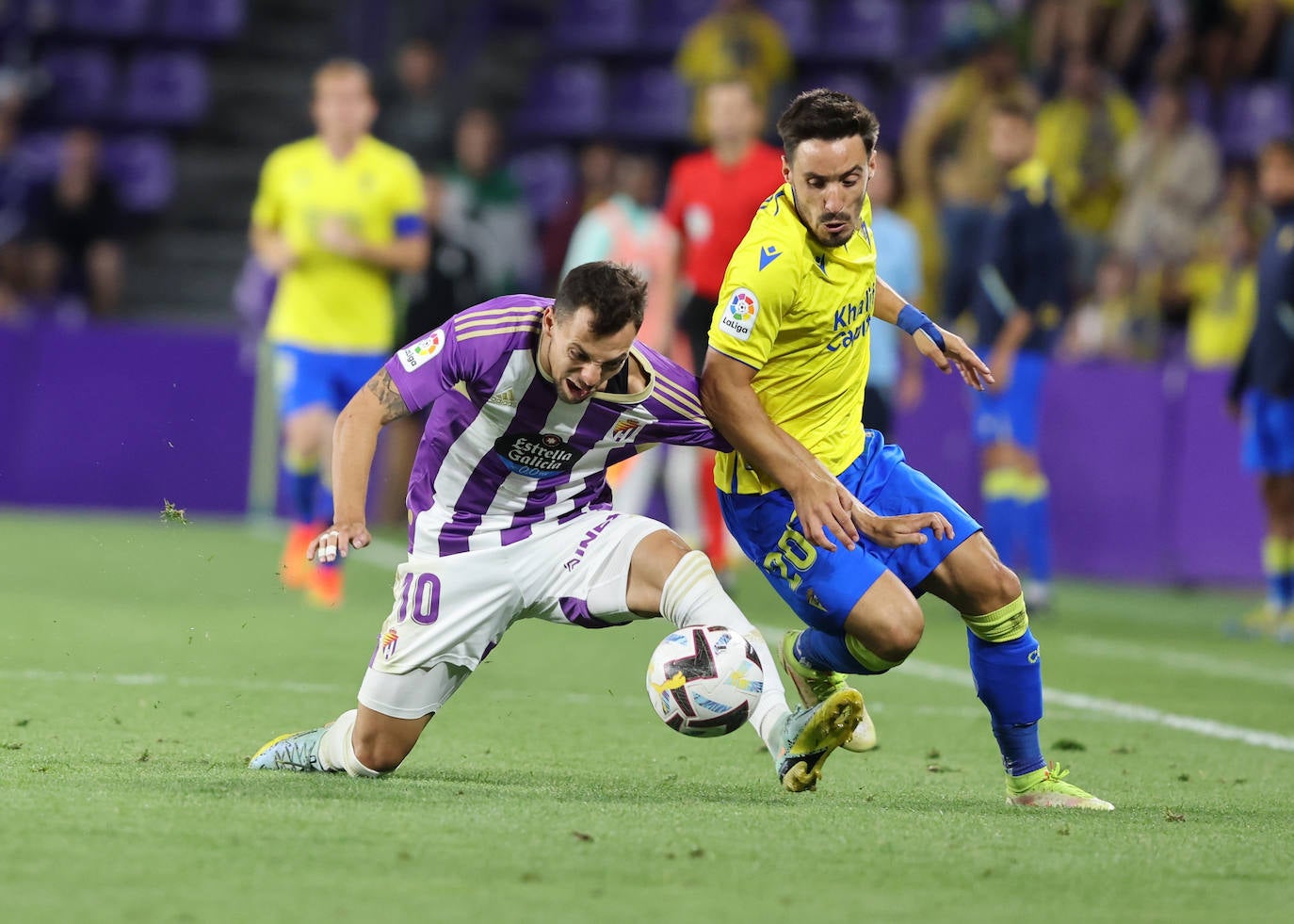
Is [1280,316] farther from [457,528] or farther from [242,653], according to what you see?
[457,528]

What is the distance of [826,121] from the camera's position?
4.91 m

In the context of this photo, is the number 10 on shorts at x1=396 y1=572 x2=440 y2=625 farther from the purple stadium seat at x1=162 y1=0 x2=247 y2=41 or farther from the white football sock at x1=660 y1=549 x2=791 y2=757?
the purple stadium seat at x1=162 y1=0 x2=247 y2=41

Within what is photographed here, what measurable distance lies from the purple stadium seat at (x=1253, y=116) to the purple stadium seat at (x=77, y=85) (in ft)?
29.1

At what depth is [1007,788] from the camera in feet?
16.8

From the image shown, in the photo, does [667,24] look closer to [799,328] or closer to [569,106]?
[569,106]

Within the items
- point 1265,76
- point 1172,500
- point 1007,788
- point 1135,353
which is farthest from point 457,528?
point 1265,76

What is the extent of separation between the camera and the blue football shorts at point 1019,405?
10539mm

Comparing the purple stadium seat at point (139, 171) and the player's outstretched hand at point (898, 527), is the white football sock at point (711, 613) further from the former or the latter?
the purple stadium seat at point (139, 171)

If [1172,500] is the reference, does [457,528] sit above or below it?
above

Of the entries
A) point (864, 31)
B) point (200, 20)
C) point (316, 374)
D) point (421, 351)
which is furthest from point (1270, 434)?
point (200, 20)

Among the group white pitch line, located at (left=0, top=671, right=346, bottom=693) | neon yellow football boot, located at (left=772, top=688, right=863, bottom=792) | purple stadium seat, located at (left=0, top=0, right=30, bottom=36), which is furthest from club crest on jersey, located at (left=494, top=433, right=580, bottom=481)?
purple stadium seat, located at (left=0, top=0, right=30, bottom=36)

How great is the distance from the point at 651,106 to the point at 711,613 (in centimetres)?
1185

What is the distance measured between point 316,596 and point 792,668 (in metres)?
4.22

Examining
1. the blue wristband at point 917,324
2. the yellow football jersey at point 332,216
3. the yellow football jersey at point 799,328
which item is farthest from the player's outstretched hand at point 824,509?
the yellow football jersey at point 332,216
